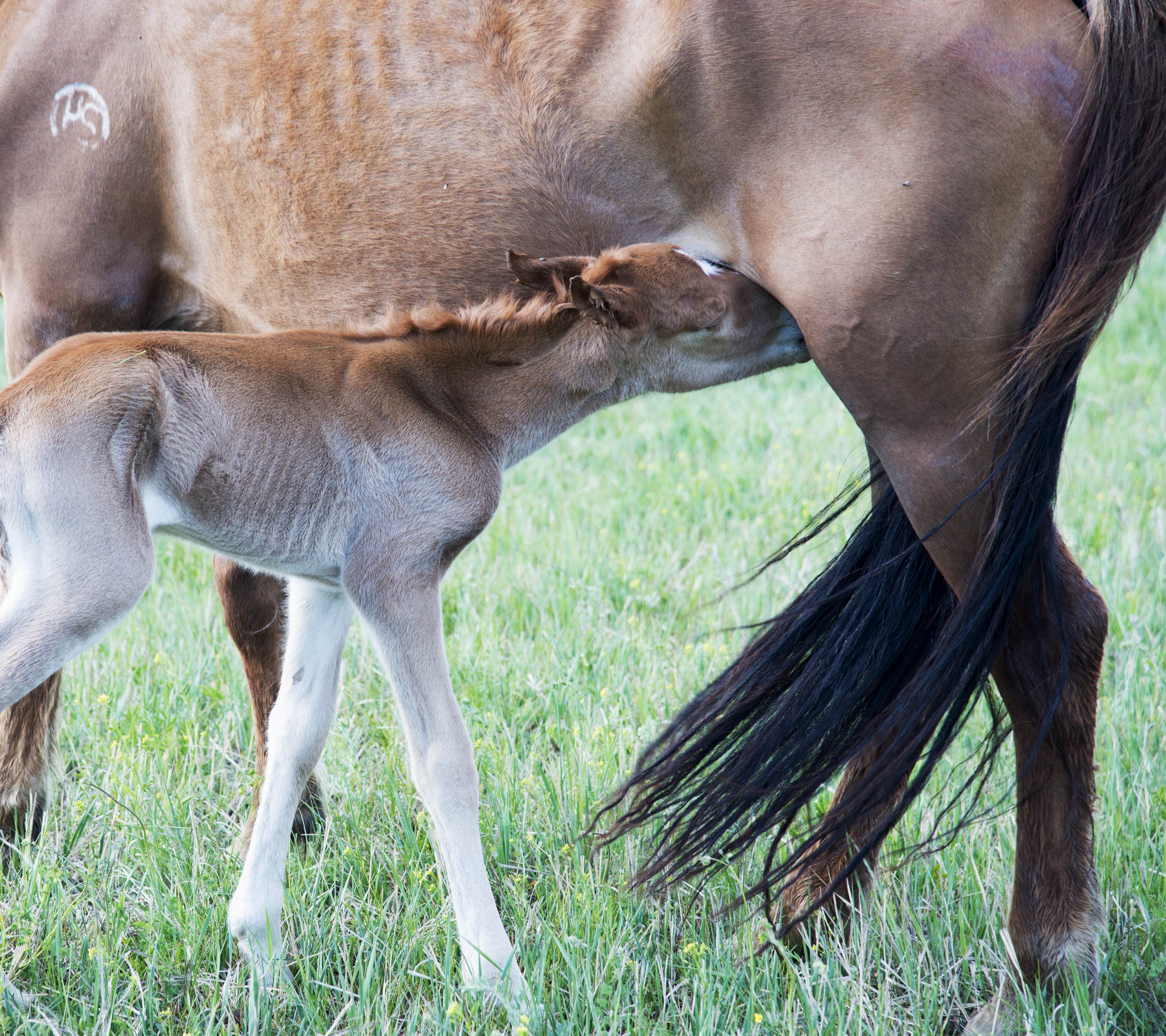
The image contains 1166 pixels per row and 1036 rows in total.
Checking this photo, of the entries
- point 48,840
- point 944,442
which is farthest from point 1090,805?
point 48,840

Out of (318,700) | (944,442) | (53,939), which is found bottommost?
(53,939)

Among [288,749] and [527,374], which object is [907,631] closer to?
[527,374]

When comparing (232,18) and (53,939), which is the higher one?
(232,18)

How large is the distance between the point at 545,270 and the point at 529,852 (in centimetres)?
131

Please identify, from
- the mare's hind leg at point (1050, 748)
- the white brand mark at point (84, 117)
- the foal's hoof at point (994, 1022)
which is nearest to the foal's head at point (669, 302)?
the mare's hind leg at point (1050, 748)

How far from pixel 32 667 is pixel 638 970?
124 cm

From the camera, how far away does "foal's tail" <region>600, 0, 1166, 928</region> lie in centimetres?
198

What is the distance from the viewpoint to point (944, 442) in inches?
81.0

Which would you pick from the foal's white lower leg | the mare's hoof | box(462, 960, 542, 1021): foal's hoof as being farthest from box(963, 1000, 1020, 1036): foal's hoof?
the mare's hoof

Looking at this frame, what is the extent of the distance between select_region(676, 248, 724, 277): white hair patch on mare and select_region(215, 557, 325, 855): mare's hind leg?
139 centimetres

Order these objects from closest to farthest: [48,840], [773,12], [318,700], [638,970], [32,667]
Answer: [32,667], [773,12], [638,970], [318,700], [48,840]

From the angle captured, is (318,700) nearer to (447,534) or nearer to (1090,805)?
(447,534)

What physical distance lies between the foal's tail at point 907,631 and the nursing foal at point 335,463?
1.69ft

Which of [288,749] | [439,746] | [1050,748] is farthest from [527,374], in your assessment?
[1050,748]
